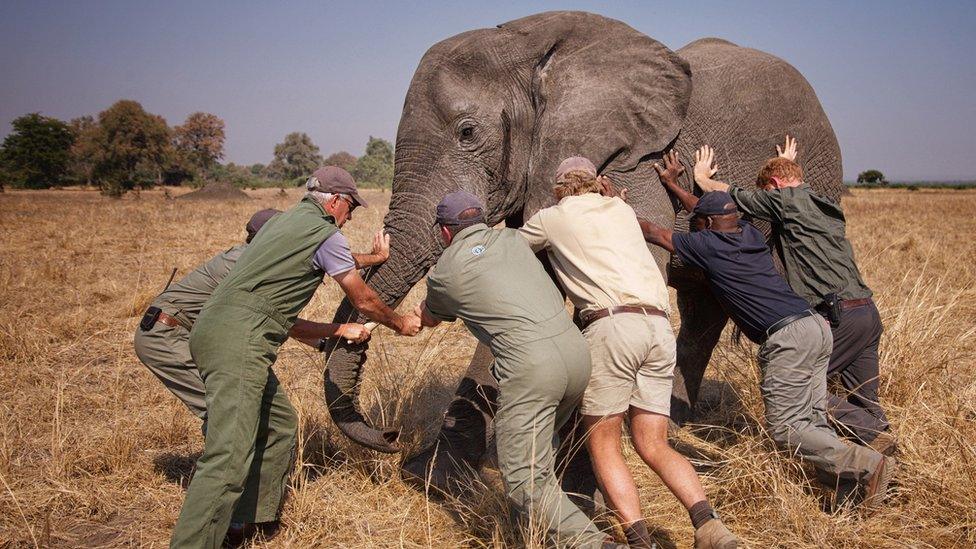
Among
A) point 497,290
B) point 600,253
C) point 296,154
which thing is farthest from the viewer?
point 296,154

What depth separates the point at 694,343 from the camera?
6.52 m

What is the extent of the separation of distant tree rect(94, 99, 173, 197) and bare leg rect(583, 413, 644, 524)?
5430cm

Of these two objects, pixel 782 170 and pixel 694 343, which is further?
pixel 694 343

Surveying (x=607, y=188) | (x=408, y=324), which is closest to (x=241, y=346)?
(x=408, y=324)

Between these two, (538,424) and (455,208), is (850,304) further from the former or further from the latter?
(455,208)

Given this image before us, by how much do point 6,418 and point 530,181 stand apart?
4.71 m

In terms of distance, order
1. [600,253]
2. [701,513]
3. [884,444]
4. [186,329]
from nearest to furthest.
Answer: [701,513]
[600,253]
[884,444]
[186,329]

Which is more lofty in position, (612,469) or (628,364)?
(628,364)

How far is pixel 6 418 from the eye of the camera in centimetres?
595

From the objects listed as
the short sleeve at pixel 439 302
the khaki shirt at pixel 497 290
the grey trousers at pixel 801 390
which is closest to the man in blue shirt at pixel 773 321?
the grey trousers at pixel 801 390

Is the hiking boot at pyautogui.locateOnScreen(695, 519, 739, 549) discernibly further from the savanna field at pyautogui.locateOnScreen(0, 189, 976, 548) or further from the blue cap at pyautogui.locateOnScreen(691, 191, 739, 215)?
the blue cap at pyautogui.locateOnScreen(691, 191, 739, 215)

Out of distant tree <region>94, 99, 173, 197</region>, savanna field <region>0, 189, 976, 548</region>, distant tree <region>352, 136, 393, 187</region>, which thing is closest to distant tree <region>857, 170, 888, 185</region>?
distant tree <region>352, 136, 393, 187</region>

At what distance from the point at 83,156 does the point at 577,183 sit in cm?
6280

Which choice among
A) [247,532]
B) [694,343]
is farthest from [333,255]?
[694,343]
